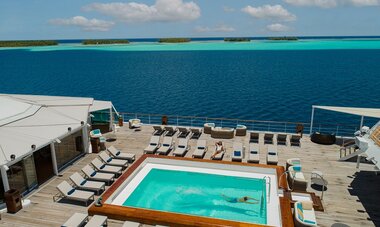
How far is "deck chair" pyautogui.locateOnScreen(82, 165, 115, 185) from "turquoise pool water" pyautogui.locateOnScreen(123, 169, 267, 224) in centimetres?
139

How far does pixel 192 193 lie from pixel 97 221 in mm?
5032

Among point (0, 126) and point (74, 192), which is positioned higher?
point (0, 126)

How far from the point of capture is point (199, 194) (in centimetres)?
1374

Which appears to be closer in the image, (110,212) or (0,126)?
(110,212)

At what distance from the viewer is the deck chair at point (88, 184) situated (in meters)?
12.7

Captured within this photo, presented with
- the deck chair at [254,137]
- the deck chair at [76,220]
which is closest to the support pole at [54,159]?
the deck chair at [76,220]

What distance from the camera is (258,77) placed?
64875 mm

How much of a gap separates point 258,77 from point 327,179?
174 feet

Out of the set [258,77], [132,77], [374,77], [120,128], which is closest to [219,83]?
[258,77]

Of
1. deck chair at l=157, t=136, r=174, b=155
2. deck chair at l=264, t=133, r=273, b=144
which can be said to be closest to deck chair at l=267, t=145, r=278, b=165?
deck chair at l=264, t=133, r=273, b=144

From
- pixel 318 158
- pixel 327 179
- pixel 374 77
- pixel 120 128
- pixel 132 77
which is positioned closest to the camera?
pixel 327 179

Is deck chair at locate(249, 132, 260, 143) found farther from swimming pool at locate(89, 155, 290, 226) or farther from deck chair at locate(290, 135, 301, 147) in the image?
swimming pool at locate(89, 155, 290, 226)

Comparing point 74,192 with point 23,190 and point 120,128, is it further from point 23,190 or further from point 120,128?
point 120,128

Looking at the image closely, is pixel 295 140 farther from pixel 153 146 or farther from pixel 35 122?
pixel 35 122
